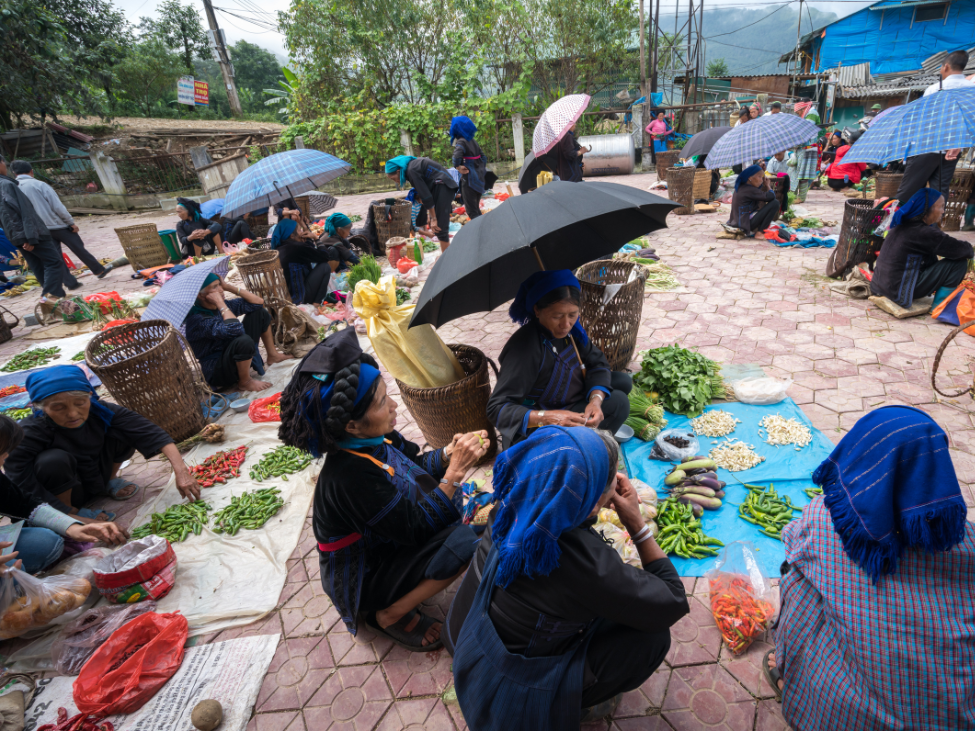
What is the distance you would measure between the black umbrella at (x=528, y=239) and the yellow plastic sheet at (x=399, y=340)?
36 centimetres

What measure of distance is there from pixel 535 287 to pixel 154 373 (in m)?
3.27

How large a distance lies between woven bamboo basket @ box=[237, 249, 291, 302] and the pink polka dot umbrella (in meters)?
3.93

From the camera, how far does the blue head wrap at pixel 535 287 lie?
2932 mm

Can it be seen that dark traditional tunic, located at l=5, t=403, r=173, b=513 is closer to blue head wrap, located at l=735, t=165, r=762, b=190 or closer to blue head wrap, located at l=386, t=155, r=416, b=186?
blue head wrap, located at l=386, t=155, r=416, b=186

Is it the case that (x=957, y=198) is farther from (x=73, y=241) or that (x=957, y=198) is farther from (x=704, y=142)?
(x=73, y=241)

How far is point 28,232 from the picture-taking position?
25.1 ft

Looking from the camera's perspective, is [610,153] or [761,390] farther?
[610,153]

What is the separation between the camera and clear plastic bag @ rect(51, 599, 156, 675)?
2.54 metres

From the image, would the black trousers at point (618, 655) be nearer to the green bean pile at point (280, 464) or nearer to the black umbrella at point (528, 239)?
the black umbrella at point (528, 239)

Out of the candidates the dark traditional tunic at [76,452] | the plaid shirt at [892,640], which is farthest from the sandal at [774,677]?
the dark traditional tunic at [76,452]

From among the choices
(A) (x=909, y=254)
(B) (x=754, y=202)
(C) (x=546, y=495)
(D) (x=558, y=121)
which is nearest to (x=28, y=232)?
(D) (x=558, y=121)

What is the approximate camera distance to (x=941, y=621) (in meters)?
1.51

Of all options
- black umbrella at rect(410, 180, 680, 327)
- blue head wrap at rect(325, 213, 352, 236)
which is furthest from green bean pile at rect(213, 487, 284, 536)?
blue head wrap at rect(325, 213, 352, 236)

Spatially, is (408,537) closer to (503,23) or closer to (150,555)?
(150,555)
